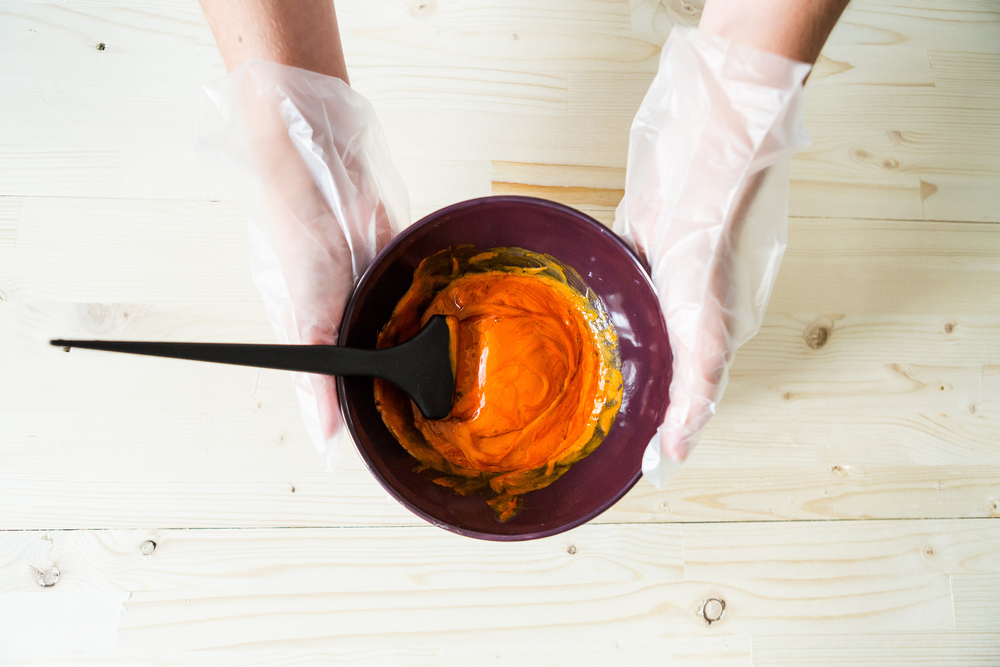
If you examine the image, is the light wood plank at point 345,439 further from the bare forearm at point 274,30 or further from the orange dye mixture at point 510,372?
the bare forearm at point 274,30

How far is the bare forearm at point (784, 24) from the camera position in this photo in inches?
24.4

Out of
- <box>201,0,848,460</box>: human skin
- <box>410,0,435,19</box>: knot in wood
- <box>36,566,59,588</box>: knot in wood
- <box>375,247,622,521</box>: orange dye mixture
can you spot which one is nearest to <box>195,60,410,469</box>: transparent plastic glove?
<box>201,0,848,460</box>: human skin

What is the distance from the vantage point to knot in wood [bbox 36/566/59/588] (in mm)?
771

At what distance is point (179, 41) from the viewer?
34.7 inches

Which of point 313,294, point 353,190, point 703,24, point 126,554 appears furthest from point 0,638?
point 703,24

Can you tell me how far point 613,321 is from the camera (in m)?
0.69

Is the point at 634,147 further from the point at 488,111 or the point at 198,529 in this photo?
the point at 198,529

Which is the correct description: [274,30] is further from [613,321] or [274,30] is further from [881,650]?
[881,650]

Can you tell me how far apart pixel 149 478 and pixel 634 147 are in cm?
81

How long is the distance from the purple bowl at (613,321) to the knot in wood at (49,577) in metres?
0.55

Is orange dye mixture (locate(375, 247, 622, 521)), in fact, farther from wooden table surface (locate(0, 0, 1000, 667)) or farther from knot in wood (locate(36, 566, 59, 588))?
knot in wood (locate(36, 566, 59, 588))

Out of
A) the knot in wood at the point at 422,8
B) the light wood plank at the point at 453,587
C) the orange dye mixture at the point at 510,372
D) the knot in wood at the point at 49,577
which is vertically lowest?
the light wood plank at the point at 453,587

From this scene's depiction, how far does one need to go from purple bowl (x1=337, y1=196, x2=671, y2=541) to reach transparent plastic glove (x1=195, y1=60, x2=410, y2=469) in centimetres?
11

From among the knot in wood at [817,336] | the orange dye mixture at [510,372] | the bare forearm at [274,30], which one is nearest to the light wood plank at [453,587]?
the orange dye mixture at [510,372]
